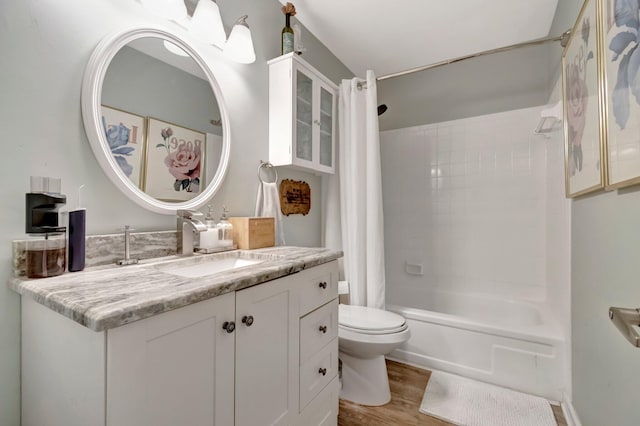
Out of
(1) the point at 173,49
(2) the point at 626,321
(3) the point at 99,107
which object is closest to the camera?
(2) the point at 626,321

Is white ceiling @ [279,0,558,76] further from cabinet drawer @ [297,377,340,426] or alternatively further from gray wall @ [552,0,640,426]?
cabinet drawer @ [297,377,340,426]

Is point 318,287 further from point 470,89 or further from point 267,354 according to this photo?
point 470,89

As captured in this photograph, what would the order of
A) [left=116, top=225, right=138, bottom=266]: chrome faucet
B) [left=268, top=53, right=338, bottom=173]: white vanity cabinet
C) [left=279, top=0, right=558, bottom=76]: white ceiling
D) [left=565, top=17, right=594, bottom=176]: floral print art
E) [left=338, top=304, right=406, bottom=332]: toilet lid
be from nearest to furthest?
1. [left=116, top=225, right=138, bottom=266]: chrome faucet
2. [left=565, top=17, right=594, bottom=176]: floral print art
3. [left=338, top=304, right=406, bottom=332]: toilet lid
4. [left=268, top=53, right=338, bottom=173]: white vanity cabinet
5. [left=279, top=0, right=558, bottom=76]: white ceiling

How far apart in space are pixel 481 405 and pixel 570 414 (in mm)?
411

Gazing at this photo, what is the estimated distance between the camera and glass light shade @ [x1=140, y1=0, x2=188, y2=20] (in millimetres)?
1127

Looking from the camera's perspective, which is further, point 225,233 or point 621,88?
point 225,233

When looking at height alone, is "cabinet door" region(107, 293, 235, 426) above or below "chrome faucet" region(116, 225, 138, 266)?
below

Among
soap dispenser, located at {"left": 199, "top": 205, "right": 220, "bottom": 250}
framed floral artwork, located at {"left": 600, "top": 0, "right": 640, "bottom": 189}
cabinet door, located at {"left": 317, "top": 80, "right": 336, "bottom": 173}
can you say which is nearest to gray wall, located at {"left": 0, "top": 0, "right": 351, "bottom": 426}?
soap dispenser, located at {"left": 199, "top": 205, "right": 220, "bottom": 250}

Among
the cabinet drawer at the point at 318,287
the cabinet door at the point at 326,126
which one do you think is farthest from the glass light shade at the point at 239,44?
the cabinet drawer at the point at 318,287

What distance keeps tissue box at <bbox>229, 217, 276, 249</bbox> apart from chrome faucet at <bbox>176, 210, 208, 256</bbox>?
0.75 ft

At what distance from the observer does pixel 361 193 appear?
6.82 ft

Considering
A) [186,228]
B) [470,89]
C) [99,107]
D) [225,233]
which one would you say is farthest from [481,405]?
[470,89]

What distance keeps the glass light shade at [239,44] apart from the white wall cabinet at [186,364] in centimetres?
117

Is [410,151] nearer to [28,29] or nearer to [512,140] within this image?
[512,140]
